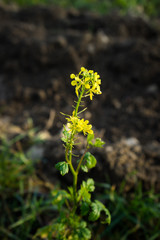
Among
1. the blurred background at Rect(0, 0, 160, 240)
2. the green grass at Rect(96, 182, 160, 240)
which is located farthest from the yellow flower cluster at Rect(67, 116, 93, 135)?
the green grass at Rect(96, 182, 160, 240)

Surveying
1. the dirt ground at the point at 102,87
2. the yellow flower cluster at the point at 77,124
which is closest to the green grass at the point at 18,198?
the dirt ground at the point at 102,87

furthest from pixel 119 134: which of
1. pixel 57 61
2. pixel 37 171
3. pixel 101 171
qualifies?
pixel 57 61

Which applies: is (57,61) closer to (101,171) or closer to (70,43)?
(70,43)

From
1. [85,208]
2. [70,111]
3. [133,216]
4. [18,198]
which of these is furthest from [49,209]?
[70,111]

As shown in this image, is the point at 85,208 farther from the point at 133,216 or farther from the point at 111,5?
the point at 111,5

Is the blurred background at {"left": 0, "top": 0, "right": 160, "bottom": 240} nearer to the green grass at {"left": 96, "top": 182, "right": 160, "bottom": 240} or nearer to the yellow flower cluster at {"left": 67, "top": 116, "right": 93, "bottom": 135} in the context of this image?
the green grass at {"left": 96, "top": 182, "right": 160, "bottom": 240}
